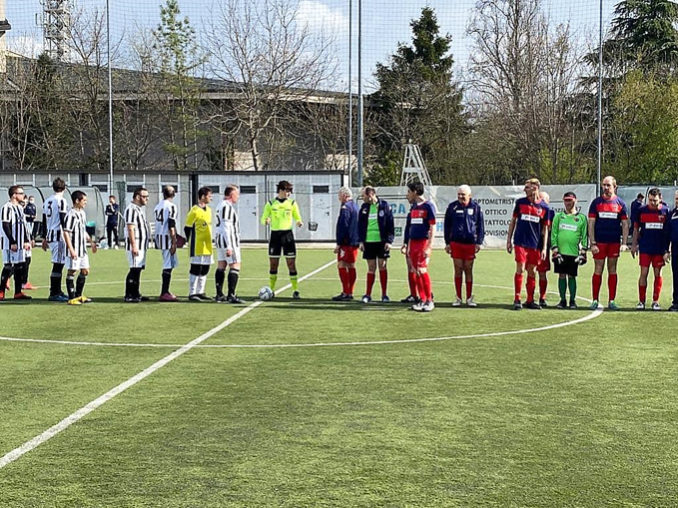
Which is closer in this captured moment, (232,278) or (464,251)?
(464,251)

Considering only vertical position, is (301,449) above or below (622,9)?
below

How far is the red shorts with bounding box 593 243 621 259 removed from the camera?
48.5 feet

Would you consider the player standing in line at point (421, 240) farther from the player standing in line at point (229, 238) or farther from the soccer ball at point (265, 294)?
the player standing in line at point (229, 238)

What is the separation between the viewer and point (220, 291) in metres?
15.7

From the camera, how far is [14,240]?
15883 millimetres

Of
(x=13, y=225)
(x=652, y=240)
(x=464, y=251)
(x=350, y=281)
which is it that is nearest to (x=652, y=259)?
(x=652, y=240)

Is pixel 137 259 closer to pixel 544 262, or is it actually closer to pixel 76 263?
pixel 76 263

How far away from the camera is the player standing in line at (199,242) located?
15766 millimetres

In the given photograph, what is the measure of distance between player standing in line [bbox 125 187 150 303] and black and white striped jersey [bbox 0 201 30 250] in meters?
1.98

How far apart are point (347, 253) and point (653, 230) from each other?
16.9 ft

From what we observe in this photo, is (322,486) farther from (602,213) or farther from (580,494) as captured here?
(602,213)

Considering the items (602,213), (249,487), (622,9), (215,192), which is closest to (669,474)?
(249,487)

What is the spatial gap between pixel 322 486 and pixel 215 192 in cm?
3423

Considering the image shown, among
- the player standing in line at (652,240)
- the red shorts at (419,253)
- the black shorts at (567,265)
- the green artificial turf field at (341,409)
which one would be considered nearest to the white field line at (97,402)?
the green artificial turf field at (341,409)
